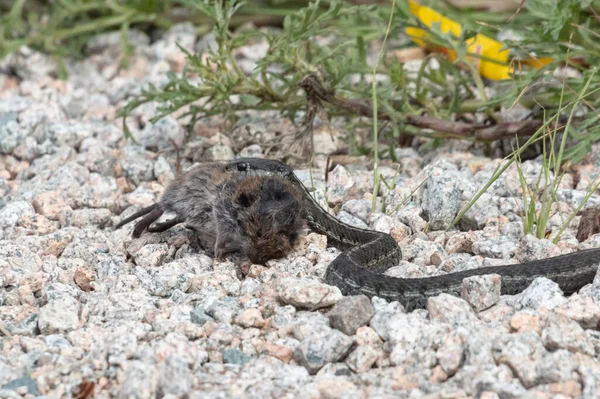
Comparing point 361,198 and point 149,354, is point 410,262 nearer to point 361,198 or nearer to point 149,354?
point 361,198

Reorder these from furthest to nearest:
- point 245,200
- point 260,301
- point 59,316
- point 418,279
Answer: point 245,200
point 418,279
point 260,301
point 59,316


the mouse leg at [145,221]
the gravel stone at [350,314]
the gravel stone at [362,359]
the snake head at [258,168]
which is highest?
the snake head at [258,168]

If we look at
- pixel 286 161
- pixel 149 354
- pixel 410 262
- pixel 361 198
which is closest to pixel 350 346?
pixel 149 354

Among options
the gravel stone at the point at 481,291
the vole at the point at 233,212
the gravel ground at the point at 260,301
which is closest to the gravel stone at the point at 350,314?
Answer: the gravel ground at the point at 260,301

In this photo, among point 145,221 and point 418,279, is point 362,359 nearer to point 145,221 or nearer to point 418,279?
point 418,279

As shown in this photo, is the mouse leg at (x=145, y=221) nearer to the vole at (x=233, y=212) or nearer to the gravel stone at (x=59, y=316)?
the vole at (x=233, y=212)

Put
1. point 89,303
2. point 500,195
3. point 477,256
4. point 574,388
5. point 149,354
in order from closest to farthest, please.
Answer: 1. point 574,388
2. point 149,354
3. point 89,303
4. point 477,256
5. point 500,195

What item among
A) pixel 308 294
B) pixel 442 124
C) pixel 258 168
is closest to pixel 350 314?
pixel 308 294
